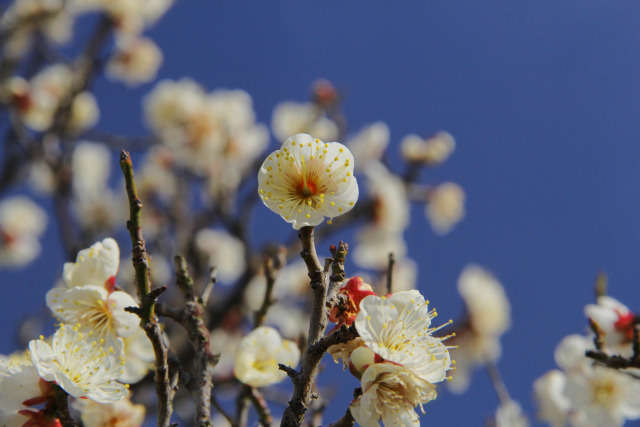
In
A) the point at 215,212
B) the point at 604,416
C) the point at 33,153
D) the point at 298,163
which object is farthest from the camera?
the point at 215,212

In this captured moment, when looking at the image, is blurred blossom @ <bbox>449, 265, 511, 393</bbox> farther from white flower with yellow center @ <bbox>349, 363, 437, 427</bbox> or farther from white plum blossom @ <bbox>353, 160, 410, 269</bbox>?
white flower with yellow center @ <bbox>349, 363, 437, 427</bbox>

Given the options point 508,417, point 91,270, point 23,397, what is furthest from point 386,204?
point 23,397

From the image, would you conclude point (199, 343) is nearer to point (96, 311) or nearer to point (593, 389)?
point (96, 311)

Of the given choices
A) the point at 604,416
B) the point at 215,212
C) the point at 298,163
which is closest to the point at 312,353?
the point at 298,163

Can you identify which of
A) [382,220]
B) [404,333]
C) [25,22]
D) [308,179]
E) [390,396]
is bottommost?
[390,396]

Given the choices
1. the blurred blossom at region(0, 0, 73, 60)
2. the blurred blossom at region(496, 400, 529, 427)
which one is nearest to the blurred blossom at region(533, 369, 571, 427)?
the blurred blossom at region(496, 400, 529, 427)

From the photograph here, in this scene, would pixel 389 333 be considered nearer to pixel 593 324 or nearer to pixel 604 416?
pixel 593 324

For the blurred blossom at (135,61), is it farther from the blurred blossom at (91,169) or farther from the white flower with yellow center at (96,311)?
the white flower with yellow center at (96,311)
